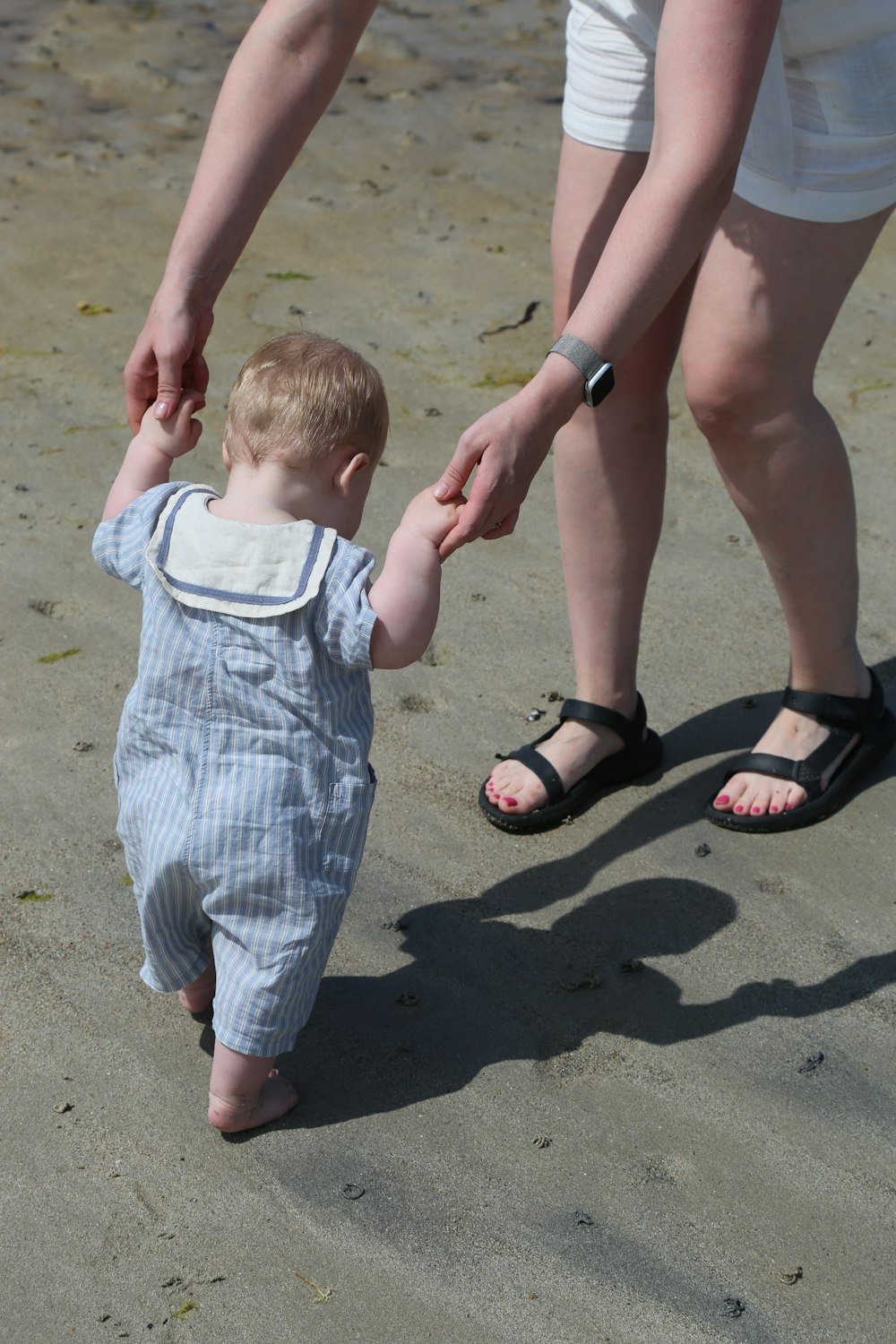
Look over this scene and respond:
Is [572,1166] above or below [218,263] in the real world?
below

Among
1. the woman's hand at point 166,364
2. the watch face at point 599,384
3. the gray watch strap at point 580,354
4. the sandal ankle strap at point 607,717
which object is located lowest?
the sandal ankle strap at point 607,717

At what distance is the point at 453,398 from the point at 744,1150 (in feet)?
8.41

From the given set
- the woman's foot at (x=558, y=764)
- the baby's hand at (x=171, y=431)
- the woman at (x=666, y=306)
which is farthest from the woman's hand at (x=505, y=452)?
the woman's foot at (x=558, y=764)

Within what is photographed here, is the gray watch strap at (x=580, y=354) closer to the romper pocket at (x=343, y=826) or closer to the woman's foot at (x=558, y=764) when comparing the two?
the romper pocket at (x=343, y=826)

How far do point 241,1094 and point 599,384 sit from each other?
108 cm

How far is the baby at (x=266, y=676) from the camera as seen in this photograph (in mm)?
1888

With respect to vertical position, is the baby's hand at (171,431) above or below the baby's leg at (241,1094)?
above

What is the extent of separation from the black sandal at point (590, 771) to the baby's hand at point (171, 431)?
0.94m

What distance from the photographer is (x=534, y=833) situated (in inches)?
107

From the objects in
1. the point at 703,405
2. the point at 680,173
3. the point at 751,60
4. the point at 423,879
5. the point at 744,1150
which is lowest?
the point at 423,879

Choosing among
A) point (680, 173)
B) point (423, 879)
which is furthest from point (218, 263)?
point (423, 879)

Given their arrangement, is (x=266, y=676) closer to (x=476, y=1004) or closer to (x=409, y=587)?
(x=409, y=587)

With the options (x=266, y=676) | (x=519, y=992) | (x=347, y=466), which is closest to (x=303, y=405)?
(x=347, y=466)

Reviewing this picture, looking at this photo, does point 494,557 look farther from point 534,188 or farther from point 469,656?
point 534,188
